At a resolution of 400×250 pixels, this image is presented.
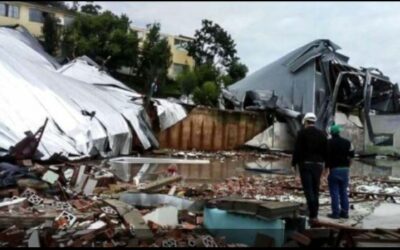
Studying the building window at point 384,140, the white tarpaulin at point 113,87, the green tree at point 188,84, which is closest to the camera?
the white tarpaulin at point 113,87

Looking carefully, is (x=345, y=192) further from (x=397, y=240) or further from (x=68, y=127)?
(x=68, y=127)

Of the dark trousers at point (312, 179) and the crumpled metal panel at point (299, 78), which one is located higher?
the crumpled metal panel at point (299, 78)

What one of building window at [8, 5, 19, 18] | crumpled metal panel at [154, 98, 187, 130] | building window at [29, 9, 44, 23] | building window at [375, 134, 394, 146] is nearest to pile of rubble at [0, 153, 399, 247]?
crumpled metal panel at [154, 98, 187, 130]

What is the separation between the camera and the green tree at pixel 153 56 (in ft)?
148

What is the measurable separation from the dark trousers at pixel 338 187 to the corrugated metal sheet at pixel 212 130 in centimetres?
1685

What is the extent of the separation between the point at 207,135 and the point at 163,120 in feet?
10.7

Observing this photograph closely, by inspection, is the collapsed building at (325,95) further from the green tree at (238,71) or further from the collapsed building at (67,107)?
the green tree at (238,71)

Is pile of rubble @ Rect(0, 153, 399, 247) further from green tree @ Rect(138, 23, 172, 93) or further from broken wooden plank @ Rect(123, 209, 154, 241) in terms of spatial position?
green tree @ Rect(138, 23, 172, 93)

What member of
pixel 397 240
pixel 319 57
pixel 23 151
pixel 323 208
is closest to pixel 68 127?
pixel 23 151

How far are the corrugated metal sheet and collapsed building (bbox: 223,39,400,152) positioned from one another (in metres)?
0.91

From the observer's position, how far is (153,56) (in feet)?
150

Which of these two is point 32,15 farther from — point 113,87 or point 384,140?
point 384,140

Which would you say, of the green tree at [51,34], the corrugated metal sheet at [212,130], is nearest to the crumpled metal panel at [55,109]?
the corrugated metal sheet at [212,130]

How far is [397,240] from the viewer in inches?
226
